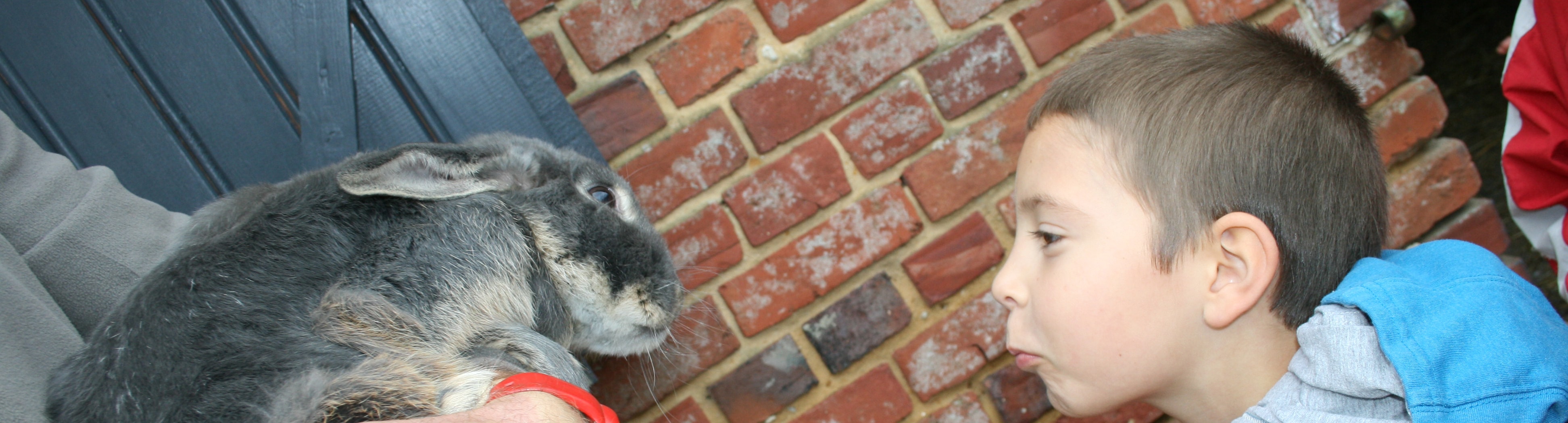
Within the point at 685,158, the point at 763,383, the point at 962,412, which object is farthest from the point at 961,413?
the point at 685,158

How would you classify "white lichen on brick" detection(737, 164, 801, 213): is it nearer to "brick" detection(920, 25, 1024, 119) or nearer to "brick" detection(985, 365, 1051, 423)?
"brick" detection(920, 25, 1024, 119)

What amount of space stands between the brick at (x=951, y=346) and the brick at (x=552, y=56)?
804mm

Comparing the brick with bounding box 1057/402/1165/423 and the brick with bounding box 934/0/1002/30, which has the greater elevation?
the brick with bounding box 934/0/1002/30

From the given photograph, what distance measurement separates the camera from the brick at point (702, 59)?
1440 mm

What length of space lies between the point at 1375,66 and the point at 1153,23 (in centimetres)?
46

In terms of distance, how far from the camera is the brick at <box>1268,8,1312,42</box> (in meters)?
1.48

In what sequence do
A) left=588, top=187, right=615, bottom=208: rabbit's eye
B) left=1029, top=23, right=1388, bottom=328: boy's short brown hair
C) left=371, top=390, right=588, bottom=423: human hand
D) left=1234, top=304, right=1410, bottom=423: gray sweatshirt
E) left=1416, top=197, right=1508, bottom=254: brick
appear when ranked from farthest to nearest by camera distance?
left=1416, top=197, right=1508, bottom=254: brick, left=588, top=187, right=615, bottom=208: rabbit's eye, left=1029, top=23, right=1388, bottom=328: boy's short brown hair, left=1234, top=304, right=1410, bottom=423: gray sweatshirt, left=371, top=390, right=588, bottom=423: human hand

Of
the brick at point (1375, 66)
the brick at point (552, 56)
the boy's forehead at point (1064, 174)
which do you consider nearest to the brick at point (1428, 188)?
the brick at point (1375, 66)

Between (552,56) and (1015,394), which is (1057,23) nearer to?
(1015,394)

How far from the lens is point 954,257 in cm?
146

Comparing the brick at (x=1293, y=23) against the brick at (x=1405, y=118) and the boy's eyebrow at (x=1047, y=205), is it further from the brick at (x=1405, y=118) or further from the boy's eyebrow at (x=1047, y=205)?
the boy's eyebrow at (x=1047, y=205)

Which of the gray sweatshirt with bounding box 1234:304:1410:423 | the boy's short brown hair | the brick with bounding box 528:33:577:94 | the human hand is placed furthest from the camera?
the brick with bounding box 528:33:577:94

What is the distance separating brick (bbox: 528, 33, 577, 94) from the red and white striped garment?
1.57 m

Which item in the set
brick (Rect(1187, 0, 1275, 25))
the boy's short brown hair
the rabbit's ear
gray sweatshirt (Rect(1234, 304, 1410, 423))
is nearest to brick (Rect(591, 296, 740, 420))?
the rabbit's ear
